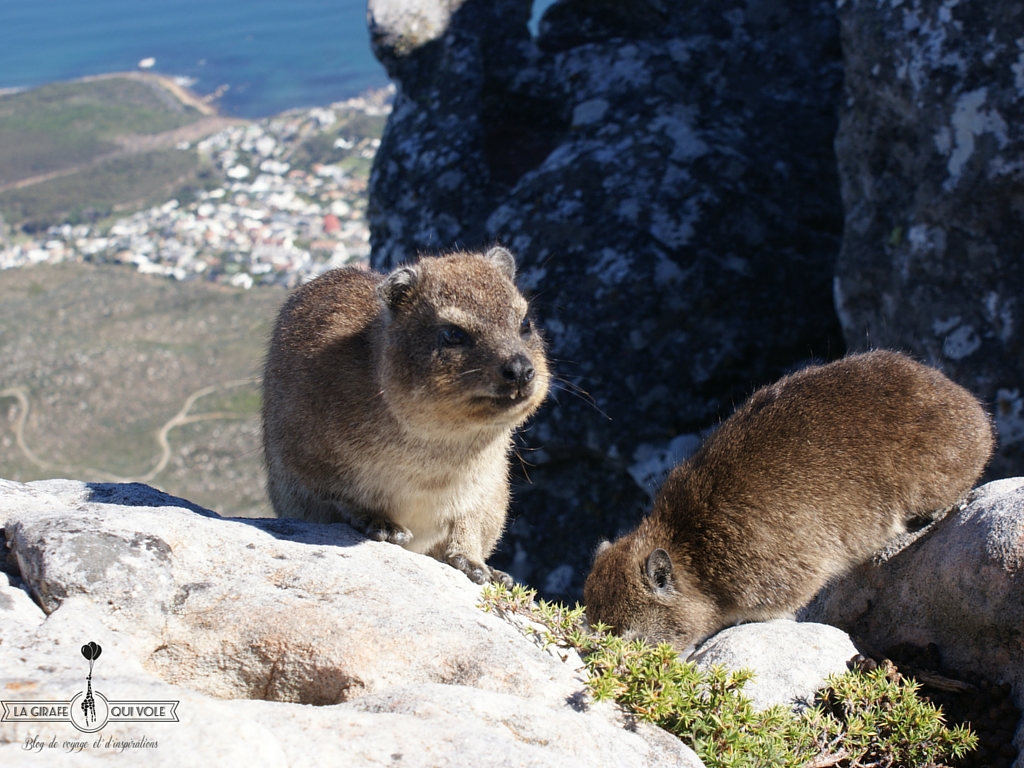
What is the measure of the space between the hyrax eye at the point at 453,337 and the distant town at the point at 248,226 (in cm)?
1670

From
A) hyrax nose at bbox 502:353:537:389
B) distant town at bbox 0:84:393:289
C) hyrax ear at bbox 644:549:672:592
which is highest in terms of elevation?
hyrax nose at bbox 502:353:537:389

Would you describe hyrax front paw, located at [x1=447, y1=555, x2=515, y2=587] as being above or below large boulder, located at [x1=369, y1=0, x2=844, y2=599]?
below

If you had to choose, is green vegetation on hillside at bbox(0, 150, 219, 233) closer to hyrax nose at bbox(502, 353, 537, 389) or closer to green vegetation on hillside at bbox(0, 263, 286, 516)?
green vegetation on hillside at bbox(0, 263, 286, 516)

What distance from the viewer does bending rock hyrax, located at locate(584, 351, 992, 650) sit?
17.1 ft

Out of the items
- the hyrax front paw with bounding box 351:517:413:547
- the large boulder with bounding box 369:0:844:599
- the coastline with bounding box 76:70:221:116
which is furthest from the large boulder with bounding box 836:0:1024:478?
the coastline with bounding box 76:70:221:116

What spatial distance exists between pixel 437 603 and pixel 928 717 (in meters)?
2.23

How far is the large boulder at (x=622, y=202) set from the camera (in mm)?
7797

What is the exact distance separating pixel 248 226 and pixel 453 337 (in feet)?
74.4

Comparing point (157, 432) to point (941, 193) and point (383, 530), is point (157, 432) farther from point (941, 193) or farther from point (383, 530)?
point (941, 193)

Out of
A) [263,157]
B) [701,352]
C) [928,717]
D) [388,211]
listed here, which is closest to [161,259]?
→ [263,157]

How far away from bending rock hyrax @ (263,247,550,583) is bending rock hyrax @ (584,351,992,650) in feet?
3.33

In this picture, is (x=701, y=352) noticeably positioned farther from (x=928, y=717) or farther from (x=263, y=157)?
(x=263, y=157)

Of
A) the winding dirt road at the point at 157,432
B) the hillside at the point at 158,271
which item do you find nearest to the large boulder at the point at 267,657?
the hillside at the point at 158,271

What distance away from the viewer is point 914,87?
689 cm
